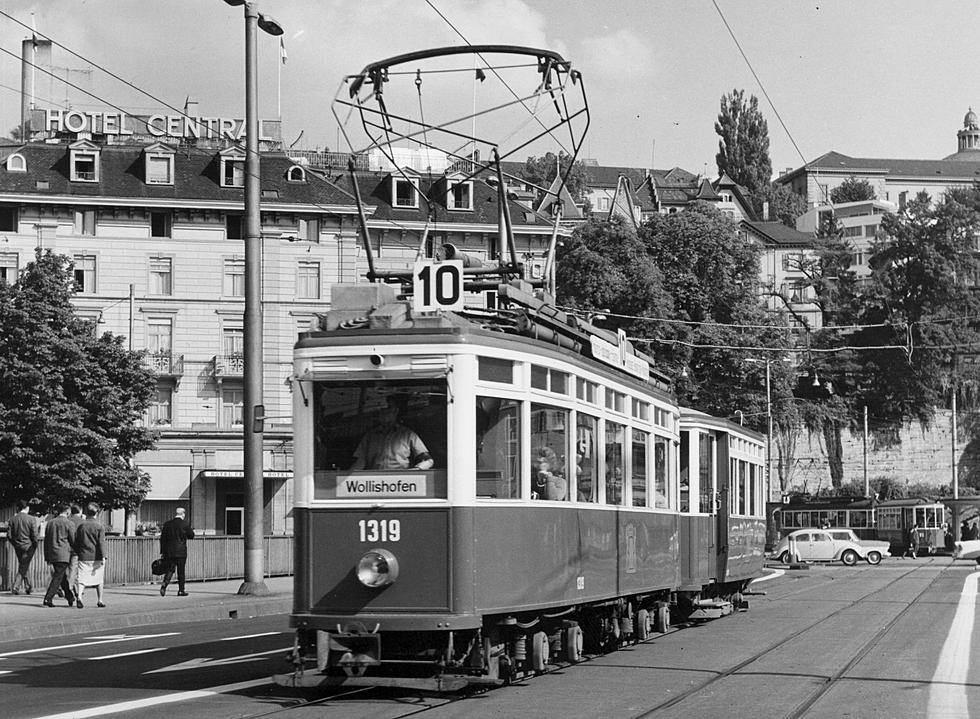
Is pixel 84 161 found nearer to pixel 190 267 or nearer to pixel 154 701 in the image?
pixel 190 267

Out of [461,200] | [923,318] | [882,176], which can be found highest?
→ [882,176]

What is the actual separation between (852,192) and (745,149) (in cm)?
2201

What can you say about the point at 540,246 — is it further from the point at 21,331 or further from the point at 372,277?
the point at 372,277

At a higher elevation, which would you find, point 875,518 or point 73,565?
point 73,565

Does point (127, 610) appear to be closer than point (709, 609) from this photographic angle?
No

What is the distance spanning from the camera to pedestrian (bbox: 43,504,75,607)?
77.2 ft

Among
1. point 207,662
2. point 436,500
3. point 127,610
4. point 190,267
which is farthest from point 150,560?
point 190,267

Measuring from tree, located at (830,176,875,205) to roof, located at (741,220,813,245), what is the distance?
936 inches

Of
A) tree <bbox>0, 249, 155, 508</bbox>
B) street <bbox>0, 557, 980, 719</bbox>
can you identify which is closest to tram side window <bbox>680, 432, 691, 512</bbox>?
street <bbox>0, 557, 980, 719</bbox>

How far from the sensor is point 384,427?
11.9 meters

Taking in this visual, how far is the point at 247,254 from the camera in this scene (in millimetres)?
25156

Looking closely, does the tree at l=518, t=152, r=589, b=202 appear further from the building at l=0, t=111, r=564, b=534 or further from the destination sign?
the destination sign

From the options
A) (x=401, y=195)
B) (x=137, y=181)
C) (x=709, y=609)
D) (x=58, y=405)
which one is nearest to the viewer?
(x=709, y=609)

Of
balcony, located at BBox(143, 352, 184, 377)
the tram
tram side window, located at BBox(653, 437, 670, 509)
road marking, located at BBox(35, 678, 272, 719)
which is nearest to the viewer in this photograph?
road marking, located at BBox(35, 678, 272, 719)
